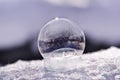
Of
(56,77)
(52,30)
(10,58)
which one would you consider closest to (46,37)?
(52,30)

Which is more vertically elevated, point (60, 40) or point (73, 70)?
point (60, 40)

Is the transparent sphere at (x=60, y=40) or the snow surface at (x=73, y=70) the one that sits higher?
the transparent sphere at (x=60, y=40)

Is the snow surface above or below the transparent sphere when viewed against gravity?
below

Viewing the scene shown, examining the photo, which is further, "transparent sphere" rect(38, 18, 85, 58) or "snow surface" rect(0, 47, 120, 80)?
"transparent sphere" rect(38, 18, 85, 58)

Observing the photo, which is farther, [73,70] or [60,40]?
[60,40]

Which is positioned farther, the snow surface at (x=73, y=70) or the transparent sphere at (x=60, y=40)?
the transparent sphere at (x=60, y=40)
